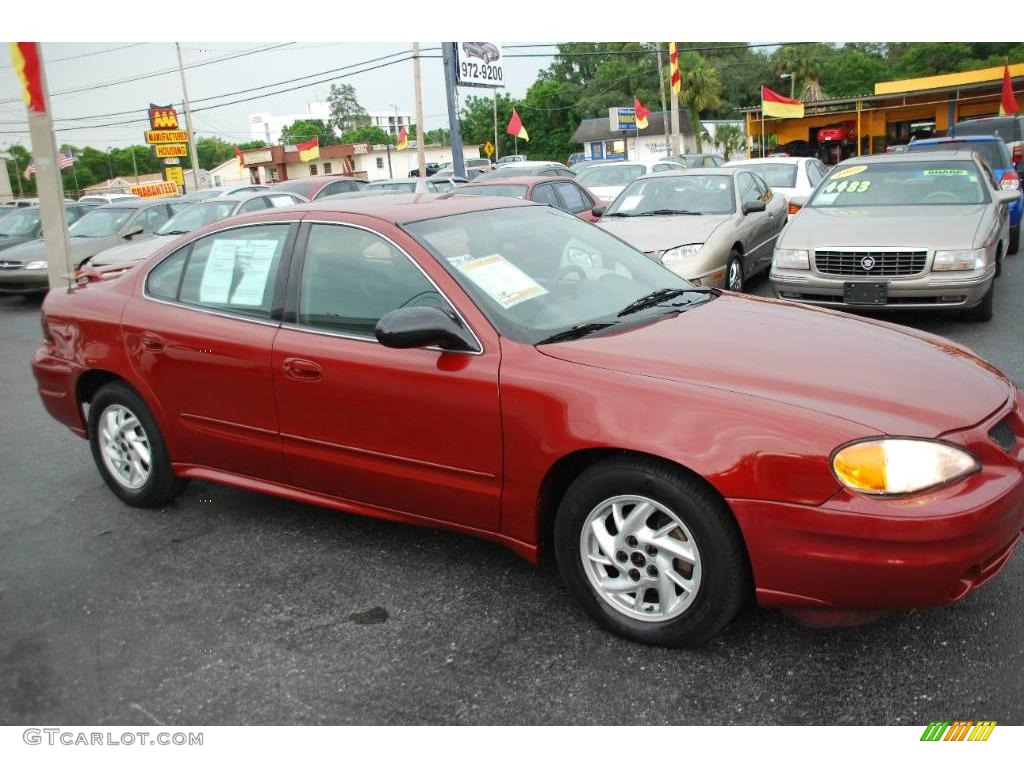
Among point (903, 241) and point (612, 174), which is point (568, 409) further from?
point (612, 174)

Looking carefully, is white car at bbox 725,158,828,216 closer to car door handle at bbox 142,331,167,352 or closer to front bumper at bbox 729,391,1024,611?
car door handle at bbox 142,331,167,352

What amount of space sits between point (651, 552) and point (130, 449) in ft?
9.61

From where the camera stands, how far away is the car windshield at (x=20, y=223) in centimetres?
1662

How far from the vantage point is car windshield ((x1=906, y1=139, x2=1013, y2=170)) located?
1285 cm

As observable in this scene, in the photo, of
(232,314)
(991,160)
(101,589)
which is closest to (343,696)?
(101,589)

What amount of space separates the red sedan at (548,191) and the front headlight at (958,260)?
13.8ft

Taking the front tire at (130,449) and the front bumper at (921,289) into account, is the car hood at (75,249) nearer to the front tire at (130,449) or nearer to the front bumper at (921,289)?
the front tire at (130,449)

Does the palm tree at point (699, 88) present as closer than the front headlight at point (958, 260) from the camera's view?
No

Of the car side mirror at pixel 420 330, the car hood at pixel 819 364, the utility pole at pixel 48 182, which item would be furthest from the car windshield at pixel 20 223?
the car hood at pixel 819 364

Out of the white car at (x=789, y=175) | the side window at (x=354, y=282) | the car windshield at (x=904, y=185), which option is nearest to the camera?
the side window at (x=354, y=282)

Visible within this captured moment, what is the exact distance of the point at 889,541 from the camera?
8.19 ft

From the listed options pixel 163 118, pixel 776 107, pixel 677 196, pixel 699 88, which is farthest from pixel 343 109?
pixel 677 196

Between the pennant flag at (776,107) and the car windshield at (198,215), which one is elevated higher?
the pennant flag at (776,107)

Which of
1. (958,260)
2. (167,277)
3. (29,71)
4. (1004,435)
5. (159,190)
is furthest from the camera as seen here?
(159,190)
